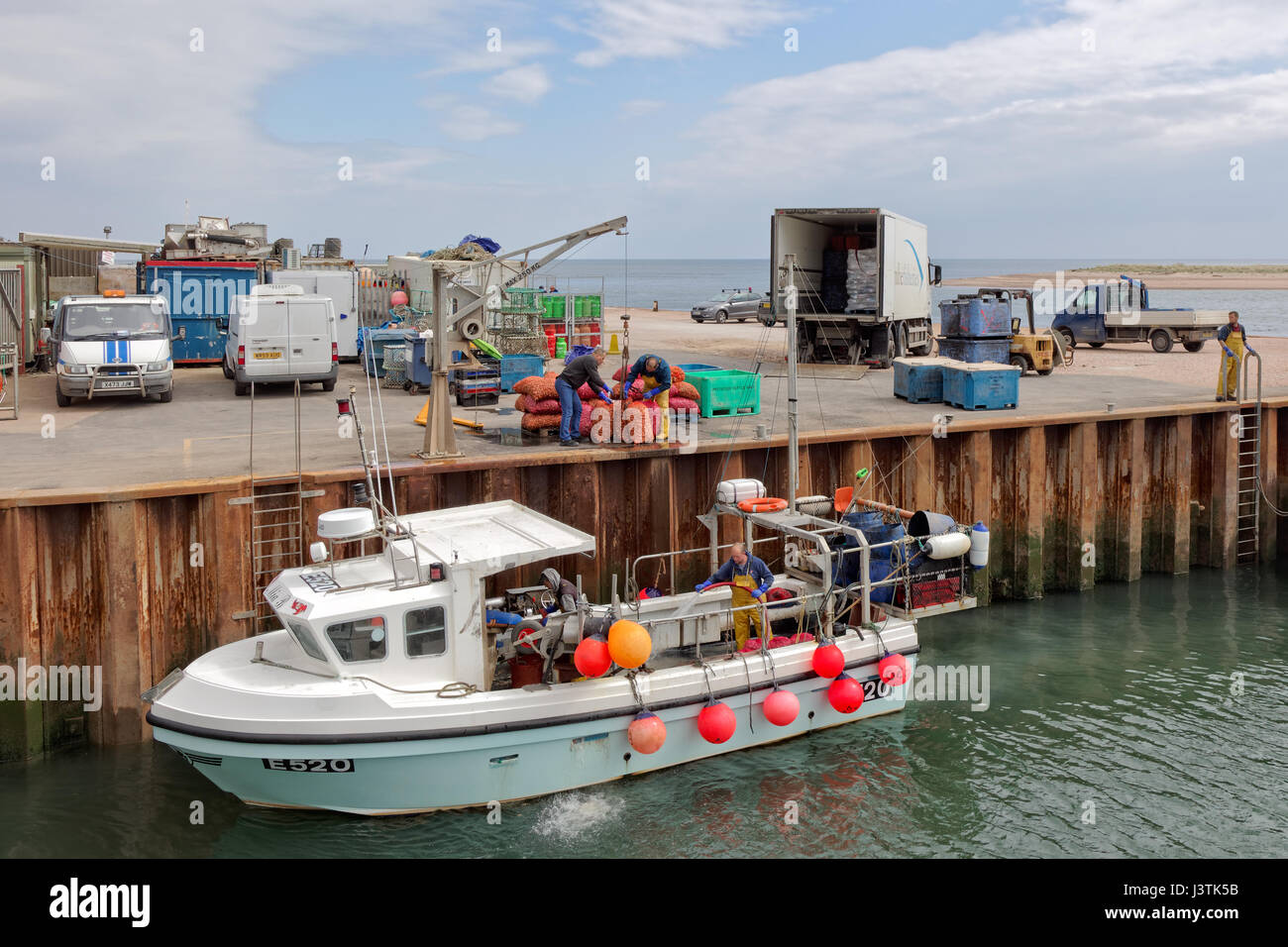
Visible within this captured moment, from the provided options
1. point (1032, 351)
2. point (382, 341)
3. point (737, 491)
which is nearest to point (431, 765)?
point (737, 491)

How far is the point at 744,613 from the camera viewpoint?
11398 millimetres

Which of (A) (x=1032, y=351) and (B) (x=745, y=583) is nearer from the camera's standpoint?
(B) (x=745, y=583)

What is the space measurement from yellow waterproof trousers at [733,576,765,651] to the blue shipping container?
16.0 metres

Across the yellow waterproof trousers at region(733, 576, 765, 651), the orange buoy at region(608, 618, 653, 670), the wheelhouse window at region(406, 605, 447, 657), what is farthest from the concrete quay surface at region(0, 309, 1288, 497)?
the orange buoy at region(608, 618, 653, 670)

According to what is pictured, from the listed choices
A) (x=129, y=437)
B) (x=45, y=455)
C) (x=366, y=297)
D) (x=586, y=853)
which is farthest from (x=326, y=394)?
(x=586, y=853)

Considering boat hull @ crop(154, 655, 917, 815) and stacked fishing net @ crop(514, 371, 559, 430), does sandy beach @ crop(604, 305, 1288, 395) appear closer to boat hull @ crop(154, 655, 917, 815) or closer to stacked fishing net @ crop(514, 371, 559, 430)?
stacked fishing net @ crop(514, 371, 559, 430)

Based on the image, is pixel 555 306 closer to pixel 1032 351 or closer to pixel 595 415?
pixel 1032 351

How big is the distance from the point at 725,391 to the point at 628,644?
8.74m

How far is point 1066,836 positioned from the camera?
9.70 meters

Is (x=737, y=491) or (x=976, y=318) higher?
(x=976, y=318)

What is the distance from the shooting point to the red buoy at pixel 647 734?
980 cm

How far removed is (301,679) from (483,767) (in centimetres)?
170

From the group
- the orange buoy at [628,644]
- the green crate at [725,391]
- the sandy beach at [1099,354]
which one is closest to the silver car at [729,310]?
the sandy beach at [1099,354]
